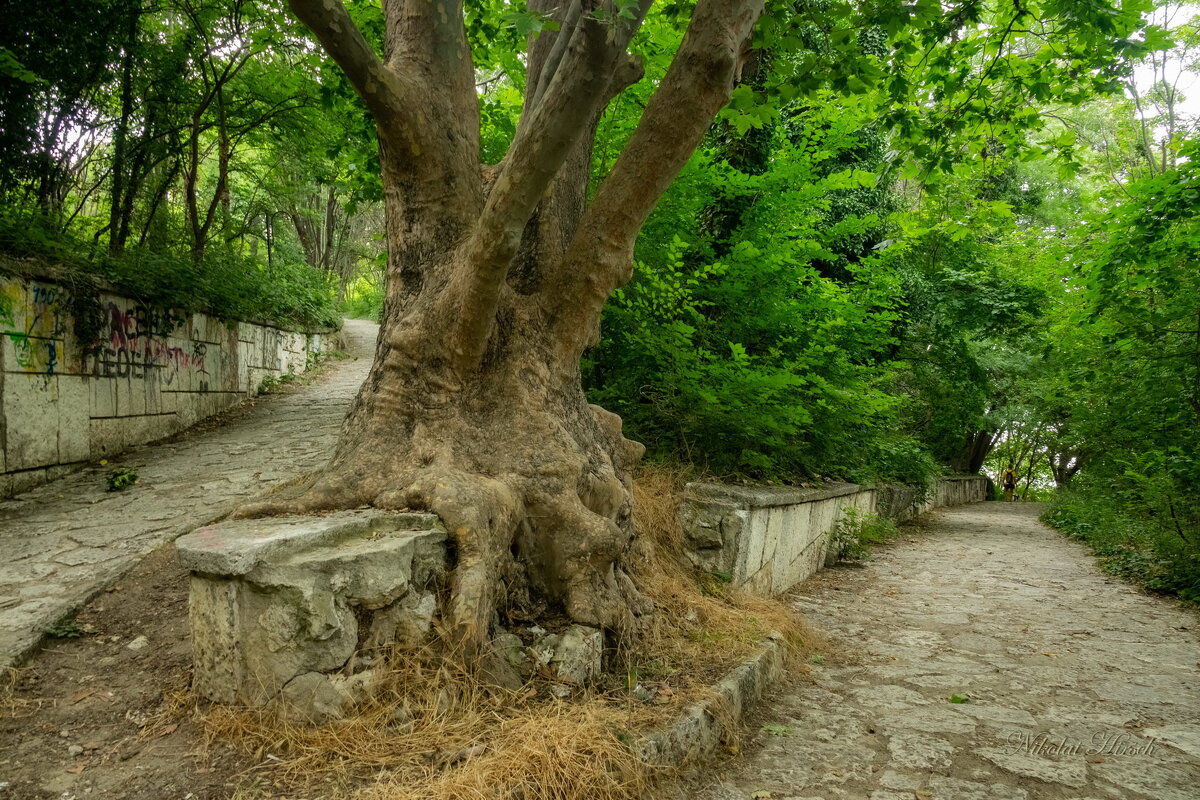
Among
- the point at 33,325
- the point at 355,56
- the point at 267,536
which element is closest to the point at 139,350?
the point at 33,325

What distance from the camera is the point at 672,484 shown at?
5371 mm

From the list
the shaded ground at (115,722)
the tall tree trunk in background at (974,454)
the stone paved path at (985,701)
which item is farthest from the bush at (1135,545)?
the tall tree trunk in background at (974,454)

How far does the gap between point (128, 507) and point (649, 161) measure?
467 cm

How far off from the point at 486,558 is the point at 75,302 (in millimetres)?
5499

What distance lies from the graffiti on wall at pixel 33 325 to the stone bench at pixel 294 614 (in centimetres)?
427

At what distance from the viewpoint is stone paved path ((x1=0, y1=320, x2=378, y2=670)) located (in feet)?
12.1

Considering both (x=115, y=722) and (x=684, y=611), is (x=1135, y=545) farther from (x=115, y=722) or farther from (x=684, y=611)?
Result: (x=115, y=722)

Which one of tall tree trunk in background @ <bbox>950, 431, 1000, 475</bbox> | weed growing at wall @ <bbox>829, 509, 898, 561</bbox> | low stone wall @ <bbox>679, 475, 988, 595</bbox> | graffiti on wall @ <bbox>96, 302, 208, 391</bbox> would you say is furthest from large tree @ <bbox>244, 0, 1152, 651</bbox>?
tall tree trunk in background @ <bbox>950, 431, 1000, 475</bbox>

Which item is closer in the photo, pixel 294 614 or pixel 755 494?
pixel 294 614

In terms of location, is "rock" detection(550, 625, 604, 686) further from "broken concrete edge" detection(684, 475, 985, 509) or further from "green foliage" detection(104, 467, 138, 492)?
"green foliage" detection(104, 467, 138, 492)

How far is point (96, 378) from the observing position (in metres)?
6.45

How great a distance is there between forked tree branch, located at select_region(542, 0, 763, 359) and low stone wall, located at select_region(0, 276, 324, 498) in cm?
469

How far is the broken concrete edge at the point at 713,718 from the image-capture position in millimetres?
2738

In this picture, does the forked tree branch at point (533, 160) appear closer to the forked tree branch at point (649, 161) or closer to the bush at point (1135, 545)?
the forked tree branch at point (649, 161)
